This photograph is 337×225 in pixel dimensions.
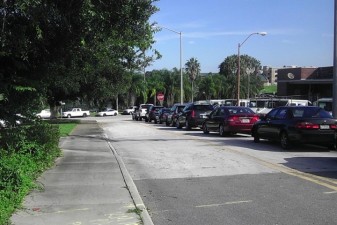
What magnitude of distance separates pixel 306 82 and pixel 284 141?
45965 millimetres

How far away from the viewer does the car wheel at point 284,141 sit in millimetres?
15281

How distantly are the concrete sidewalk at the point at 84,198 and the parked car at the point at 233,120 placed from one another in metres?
10.3

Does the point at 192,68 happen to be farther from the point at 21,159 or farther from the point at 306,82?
the point at 21,159

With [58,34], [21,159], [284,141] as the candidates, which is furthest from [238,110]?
[21,159]

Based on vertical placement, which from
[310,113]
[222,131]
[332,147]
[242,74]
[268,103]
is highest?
[242,74]

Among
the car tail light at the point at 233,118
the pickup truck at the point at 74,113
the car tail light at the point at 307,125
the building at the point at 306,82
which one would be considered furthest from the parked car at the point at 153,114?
the pickup truck at the point at 74,113

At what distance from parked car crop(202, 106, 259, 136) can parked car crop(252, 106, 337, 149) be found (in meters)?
4.41

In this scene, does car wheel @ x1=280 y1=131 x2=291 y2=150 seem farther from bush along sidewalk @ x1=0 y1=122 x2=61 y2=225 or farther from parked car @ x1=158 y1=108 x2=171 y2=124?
parked car @ x1=158 y1=108 x2=171 y2=124

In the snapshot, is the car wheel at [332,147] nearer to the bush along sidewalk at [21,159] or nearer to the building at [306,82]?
the bush along sidewalk at [21,159]

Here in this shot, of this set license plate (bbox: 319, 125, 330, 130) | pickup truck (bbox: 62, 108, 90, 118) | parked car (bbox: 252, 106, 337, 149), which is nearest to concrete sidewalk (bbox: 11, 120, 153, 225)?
parked car (bbox: 252, 106, 337, 149)

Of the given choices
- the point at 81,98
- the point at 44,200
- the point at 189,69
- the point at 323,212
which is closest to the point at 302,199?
the point at 323,212

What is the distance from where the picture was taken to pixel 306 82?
59125 mm

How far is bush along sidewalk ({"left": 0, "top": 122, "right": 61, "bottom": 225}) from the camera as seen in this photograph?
23.2ft

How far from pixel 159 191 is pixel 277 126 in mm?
8344
